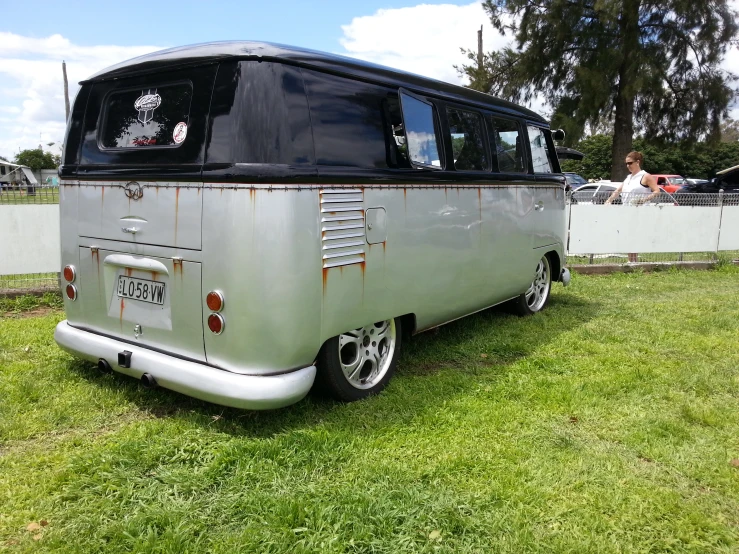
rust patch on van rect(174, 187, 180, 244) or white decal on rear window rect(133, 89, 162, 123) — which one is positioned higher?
white decal on rear window rect(133, 89, 162, 123)

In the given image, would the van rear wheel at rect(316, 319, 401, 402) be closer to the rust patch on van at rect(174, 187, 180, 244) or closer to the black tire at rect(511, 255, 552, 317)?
the rust patch on van at rect(174, 187, 180, 244)

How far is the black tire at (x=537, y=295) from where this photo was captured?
6.72 meters

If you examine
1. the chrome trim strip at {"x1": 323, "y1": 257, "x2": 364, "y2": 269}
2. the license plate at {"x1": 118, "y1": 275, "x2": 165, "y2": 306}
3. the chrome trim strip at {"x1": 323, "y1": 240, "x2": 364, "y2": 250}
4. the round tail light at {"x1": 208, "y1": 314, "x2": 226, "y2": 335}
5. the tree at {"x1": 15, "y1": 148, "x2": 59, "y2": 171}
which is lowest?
the round tail light at {"x1": 208, "y1": 314, "x2": 226, "y2": 335}

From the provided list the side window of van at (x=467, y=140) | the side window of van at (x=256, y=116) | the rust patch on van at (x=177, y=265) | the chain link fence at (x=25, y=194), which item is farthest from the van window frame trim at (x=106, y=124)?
the chain link fence at (x=25, y=194)

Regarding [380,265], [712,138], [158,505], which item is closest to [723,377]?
[380,265]

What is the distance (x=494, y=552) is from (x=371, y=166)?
92.4 inches

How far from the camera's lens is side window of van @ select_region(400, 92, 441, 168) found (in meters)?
4.23

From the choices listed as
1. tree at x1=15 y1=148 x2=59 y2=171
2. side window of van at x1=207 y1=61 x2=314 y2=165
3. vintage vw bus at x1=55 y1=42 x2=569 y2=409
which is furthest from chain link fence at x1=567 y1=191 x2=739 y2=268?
tree at x1=15 y1=148 x2=59 y2=171

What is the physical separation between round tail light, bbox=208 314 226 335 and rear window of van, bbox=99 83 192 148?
1052mm

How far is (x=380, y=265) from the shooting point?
4043 millimetres

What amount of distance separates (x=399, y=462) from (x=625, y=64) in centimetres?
1989

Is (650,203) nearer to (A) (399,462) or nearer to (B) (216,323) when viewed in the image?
(A) (399,462)

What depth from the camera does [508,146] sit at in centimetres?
575

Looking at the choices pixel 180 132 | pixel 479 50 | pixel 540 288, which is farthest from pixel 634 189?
pixel 479 50
